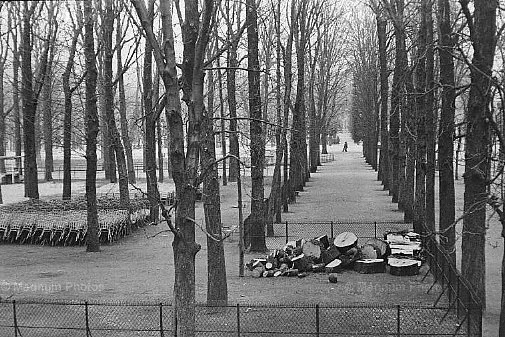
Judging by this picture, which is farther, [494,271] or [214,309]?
[494,271]

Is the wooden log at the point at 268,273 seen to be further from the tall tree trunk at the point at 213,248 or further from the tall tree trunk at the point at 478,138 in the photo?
the tall tree trunk at the point at 478,138

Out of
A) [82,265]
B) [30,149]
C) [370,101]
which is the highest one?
[370,101]

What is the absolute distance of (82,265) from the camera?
20.8 meters

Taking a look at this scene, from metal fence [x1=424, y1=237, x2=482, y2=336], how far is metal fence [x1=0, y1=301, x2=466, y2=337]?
0.34 m

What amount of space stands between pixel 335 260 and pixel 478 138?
726 cm

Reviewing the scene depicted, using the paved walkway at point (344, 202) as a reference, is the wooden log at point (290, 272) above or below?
below

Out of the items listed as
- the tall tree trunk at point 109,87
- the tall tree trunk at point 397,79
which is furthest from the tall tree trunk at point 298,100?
the tall tree trunk at point 109,87

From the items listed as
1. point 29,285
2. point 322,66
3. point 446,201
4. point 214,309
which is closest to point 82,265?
point 29,285

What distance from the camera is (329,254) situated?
19.4 metres

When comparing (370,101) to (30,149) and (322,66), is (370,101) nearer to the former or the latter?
(322,66)

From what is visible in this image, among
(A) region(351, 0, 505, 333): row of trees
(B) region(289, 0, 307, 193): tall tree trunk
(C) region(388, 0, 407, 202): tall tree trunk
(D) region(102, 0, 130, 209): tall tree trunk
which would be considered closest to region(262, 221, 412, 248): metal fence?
(A) region(351, 0, 505, 333): row of trees

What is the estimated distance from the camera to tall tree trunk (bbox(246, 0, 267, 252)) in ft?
68.5

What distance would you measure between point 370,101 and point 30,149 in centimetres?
3258

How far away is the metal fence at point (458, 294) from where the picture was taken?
11.5m
